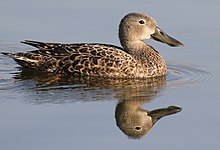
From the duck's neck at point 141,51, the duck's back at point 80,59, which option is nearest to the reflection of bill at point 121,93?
the duck's back at point 80,59

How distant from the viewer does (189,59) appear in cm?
1383

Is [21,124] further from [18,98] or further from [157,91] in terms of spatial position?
[157,91]

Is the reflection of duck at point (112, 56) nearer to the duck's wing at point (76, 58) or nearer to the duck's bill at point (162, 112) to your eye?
the duck's wing at point (76, 58)

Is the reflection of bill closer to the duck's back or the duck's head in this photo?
the duck's back

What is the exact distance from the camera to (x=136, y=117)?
37.0 feet

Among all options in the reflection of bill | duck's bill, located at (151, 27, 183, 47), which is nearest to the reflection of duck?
duck's bill, located at (151, 27, 183, 47)

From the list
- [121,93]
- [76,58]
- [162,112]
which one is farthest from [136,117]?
[76,58]

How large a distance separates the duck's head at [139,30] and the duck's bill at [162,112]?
8.45 ft

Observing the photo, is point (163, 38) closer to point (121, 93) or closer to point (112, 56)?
point (112, 56)

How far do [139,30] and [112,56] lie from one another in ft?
2.75

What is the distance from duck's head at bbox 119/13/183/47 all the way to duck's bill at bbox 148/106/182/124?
8.45 ft

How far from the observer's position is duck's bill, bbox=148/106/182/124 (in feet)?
36.6

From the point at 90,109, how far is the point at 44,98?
0.79m

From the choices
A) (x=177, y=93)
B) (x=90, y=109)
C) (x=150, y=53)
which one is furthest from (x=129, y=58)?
(x=90, y=109)
